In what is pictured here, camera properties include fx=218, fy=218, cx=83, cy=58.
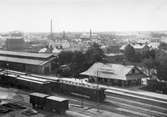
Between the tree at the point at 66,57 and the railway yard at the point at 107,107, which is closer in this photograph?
the railway yard at the point at 107,107

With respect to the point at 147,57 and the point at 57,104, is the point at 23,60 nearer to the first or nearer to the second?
the point at 147,57

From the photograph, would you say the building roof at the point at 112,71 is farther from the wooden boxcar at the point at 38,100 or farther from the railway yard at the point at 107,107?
the wooden boxcar at the point at 38,100

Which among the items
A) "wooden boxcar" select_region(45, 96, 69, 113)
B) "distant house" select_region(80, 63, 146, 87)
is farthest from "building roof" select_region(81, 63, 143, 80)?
"wooden boxcar" select_region(45, 96, 69, 113)

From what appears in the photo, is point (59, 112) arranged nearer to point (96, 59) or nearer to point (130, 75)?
point (130, 75)

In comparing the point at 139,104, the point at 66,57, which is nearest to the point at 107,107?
the point at 139,104

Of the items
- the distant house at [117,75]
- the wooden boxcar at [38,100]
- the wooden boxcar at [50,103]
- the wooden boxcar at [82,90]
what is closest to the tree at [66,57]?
the distant house at [117,75]

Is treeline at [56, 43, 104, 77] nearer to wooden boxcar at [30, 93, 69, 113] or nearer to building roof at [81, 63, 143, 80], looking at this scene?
building roof at [81, 63, 143, 80]
